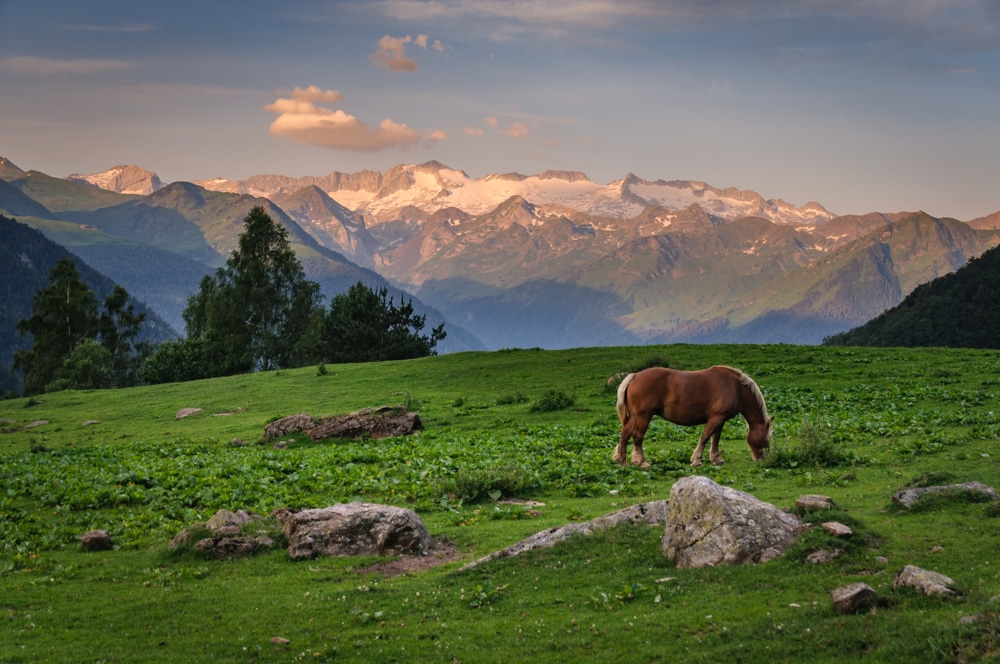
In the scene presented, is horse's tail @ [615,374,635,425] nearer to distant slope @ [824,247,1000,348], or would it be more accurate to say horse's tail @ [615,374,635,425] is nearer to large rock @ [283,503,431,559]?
large rock @ [283,503,431,559]

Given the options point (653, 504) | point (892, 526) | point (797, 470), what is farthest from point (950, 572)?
point (797, 470)

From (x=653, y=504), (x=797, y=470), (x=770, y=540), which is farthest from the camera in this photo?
(x=797, y=470)

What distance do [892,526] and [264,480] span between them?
17521 mm

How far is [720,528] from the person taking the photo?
520 inches

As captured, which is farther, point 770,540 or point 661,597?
point 770,540

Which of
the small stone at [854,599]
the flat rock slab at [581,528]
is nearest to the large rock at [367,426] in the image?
the flat rock slab at [581,528]

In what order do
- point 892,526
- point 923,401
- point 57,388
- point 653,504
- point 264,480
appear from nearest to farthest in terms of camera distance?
point 892,526
point 653,504
point 264,480
point 923,401
point 57,388

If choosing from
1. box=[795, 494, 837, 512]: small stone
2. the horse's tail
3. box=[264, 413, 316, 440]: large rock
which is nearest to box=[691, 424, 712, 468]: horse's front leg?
the horse's tail

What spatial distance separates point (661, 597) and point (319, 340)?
76499mm

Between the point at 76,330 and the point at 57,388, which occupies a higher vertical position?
the point at 76,330

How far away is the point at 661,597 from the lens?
12.2 metres

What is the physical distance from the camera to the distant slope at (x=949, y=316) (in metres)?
145

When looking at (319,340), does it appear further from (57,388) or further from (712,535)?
(712,535)

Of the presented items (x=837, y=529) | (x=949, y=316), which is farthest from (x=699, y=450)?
(x=949, y=316)
